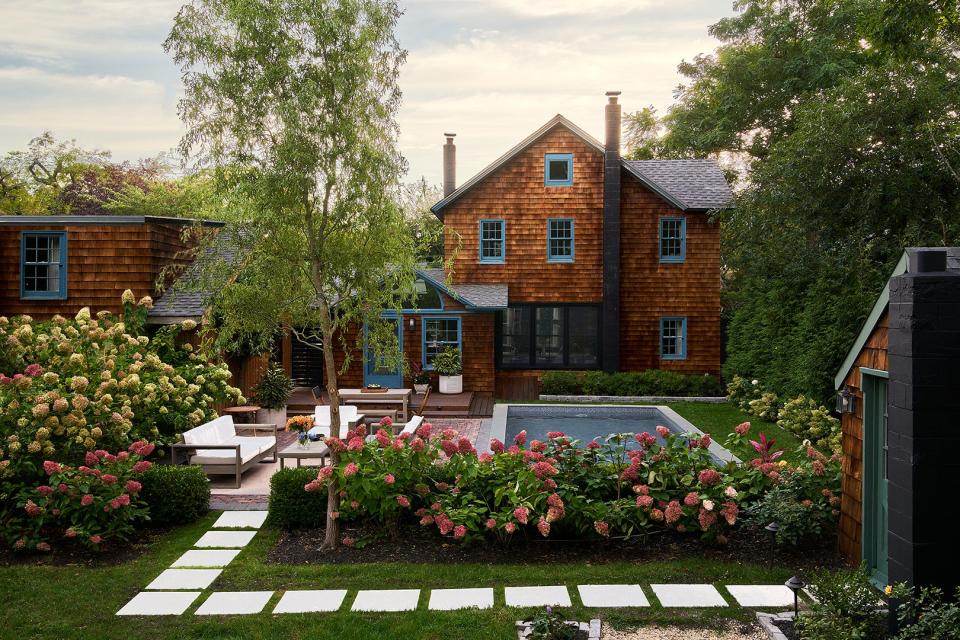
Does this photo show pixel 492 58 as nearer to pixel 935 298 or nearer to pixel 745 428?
pixel 745 428

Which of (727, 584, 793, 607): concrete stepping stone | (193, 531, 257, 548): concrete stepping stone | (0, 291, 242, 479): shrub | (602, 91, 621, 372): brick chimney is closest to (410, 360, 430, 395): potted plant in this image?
(602, 91, 621, 372): brick chimney

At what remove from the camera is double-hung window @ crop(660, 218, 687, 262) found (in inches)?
837

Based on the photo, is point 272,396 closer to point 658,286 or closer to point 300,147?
point 300,147

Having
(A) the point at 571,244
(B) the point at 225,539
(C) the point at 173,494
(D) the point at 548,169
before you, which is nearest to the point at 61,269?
(C) the point at 173,494

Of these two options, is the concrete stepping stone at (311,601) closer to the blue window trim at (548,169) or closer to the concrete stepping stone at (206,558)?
the concrete stepping stone at (206,558)

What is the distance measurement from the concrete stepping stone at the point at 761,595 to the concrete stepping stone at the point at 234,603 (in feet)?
13.9

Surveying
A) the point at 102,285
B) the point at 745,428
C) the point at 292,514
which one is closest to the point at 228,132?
the point at 292,514

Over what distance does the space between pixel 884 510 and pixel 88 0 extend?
1593 centimetres

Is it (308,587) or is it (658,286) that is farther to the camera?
(658,286)

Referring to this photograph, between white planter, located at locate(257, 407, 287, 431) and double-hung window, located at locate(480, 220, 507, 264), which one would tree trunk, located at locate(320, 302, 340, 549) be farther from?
double-hung window, located at locate(480, 220, 507, 264)

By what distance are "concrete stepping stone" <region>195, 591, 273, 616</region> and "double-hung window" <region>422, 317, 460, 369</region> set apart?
13531 millimetres

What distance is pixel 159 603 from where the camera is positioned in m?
6.49

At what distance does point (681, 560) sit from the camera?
7.36 metres

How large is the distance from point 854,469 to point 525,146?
15.5 metres
